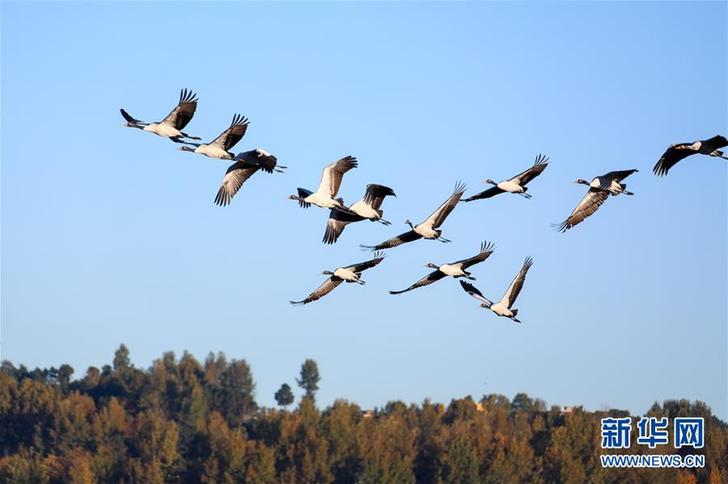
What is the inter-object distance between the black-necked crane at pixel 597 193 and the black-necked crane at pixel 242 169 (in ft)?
32.8

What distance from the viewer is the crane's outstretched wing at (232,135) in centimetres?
4975

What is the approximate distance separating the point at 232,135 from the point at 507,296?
36.0 feet

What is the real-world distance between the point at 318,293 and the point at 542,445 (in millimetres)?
88152

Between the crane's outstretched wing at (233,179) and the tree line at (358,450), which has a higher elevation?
the tree line at (358,450)

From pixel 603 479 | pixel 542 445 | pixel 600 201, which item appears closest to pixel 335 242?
pixel 600 201

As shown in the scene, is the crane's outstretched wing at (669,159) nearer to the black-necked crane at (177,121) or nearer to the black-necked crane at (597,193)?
the black-necked crane at (597,193)

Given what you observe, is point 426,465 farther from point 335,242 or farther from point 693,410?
point 335,242

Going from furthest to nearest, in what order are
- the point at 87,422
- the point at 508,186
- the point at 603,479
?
the point at 87,422 < the point at 603,479 < the point at 508,186

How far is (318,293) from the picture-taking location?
56000mm

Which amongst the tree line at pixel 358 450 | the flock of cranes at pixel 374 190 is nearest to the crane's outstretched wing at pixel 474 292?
the flock of cranes at pixel 374 190

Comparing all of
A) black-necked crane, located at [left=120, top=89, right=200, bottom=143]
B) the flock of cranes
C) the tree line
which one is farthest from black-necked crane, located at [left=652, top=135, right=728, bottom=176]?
the tree line

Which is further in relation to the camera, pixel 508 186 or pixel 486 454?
pixel 486 454

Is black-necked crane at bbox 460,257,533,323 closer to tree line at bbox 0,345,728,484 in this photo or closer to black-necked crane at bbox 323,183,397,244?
black-necked crane at bbox 323,183,397,244

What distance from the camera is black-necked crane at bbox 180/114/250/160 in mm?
49750
